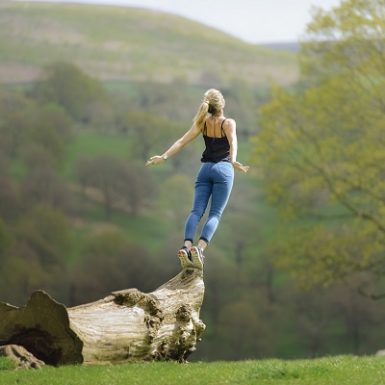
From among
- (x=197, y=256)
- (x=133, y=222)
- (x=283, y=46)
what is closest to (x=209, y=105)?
(x=197, y=256)

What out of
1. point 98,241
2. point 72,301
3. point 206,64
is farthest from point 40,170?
point 206,64

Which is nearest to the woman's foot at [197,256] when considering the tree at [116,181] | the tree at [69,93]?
the tree at [116,181]

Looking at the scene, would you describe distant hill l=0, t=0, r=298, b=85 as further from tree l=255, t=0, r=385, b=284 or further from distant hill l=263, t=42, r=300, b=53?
tree l=255, t=0, r=385, b=284

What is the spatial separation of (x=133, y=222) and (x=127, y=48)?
51.1 metres

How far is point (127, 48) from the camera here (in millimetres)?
151625

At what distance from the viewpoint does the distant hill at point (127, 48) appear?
137250 millimetres

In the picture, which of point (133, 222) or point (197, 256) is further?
point (133, 222)

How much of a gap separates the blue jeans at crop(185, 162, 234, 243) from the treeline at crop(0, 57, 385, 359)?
183ft

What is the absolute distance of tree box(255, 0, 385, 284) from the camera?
42.9m

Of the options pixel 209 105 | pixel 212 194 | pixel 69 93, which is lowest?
pixel 69 93

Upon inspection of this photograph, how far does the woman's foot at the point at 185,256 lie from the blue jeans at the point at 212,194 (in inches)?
9.7

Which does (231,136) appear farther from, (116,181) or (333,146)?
(116,181)

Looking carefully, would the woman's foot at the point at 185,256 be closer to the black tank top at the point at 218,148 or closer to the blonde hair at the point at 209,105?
the black tank top at the point at 218,148

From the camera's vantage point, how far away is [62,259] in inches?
3784
